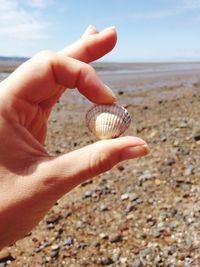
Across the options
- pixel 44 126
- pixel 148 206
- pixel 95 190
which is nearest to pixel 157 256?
pixel 148 206

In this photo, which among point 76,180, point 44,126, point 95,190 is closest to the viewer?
point 76,180

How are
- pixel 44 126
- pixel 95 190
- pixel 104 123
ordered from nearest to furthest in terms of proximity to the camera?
pixel 104 123 < pixel 44 126 < pixel 95 190

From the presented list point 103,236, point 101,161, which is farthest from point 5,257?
point 101,161

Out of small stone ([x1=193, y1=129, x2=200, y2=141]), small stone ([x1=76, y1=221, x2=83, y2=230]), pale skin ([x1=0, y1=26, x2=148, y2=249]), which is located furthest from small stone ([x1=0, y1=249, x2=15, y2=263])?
small stone ([x1=193, y1=129, x2=200, y2=141])

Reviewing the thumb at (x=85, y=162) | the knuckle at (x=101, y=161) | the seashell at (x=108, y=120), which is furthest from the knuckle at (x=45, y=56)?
the knuckle at (x=101, y=161)

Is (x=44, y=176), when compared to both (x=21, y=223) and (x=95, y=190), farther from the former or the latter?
(x=95, y=190)

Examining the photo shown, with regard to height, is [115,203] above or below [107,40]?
below

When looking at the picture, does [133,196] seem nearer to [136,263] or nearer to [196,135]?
[136,263]

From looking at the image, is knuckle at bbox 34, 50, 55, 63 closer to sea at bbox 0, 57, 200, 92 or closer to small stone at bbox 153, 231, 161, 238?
small stone at bbox 153, 231, 161, 238
